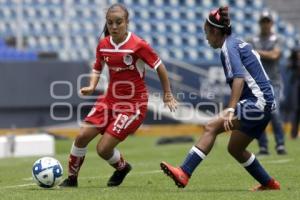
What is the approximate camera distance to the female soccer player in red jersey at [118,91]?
948cm

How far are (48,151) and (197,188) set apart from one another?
7.42 meters

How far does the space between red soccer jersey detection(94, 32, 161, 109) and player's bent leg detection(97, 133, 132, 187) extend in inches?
14.0

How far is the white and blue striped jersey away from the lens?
27.9 feet

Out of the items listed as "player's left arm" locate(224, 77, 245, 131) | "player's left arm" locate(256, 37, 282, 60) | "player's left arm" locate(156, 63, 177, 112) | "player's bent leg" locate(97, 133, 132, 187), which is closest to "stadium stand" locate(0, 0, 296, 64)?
"player's left arm" locate(256, 37, 282, 60)

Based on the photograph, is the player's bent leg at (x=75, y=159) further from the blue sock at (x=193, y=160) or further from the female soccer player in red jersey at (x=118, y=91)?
the blue sock at (x=193, y=160)

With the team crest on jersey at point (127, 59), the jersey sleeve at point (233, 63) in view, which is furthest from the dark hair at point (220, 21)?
the team crest on jersey at point (127, 59)

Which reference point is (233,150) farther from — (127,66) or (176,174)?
(127,66)

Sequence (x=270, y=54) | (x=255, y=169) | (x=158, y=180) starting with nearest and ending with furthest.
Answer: (x=255, y=169), (x=158, y=180), (x=270, y=54)

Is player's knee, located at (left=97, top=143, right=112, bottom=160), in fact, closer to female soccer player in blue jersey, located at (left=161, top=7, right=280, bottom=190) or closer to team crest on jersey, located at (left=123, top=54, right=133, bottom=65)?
team crest on jersey, located at (left=123, top=54, right=133, bottom=65)

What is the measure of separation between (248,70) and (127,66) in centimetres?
150

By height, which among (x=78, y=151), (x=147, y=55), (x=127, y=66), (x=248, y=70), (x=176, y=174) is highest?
(x=248, y=70)

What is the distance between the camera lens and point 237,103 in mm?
8516

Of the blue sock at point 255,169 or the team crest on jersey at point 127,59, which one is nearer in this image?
the blue sock at point 255,169

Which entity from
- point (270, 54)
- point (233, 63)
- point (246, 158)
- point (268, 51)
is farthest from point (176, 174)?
point (268, 51)
